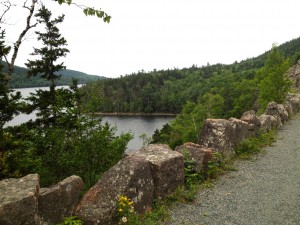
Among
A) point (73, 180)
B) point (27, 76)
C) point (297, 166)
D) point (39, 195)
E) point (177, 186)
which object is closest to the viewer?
point (39, 195)

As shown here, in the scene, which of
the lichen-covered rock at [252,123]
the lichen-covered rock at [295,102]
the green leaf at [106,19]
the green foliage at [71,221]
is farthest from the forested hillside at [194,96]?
the green leaf at [106,19]

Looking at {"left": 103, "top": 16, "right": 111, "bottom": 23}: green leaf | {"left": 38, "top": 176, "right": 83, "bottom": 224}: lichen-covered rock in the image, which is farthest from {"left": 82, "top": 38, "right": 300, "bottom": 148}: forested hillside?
{"left": 103, "top": 16, "right": 111, "bottom": 23}: green leaf

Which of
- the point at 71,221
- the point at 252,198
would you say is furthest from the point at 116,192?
the point at 252,198

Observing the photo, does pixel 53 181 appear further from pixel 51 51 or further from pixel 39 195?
pixel 51 51

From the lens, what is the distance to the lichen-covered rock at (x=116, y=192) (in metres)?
6.28

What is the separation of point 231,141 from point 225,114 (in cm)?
5762

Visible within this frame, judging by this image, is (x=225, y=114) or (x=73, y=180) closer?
(x=73, y=180)

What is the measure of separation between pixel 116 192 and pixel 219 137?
21.8 feet

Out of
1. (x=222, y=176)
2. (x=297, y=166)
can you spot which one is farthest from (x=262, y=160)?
(x=222, y=176)

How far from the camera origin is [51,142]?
1181 cm

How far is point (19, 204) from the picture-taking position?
518 centimetres

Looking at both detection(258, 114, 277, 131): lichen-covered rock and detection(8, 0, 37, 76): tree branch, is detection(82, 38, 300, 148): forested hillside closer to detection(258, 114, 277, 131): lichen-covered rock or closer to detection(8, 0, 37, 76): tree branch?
detection(8, 0, 37, 76): tree branch

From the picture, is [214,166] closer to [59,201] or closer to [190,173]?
[190,173]

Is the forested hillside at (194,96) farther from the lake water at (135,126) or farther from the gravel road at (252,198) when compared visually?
the lake water at (135,126)
